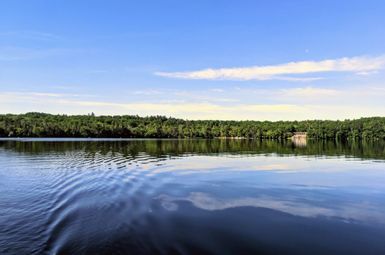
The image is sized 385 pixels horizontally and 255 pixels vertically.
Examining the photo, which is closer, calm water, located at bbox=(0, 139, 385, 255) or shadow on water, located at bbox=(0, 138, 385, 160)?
calm water, located at bbox=(0, 139, 385, 255)

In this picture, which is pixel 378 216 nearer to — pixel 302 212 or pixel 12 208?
pixel 302 212

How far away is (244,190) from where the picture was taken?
22.8 m

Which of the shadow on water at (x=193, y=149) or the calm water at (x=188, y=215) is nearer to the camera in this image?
the calm water at (x=188, y=215)

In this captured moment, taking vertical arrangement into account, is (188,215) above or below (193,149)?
below

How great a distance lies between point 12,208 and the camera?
1614 cm

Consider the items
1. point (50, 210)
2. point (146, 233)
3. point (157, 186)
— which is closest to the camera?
point (146, 233)

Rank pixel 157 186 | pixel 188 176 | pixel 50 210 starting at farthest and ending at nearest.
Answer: pixel 188 176, pixel 157 186, pixel 50 210

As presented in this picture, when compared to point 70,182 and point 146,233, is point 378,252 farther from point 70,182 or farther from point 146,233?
point 70,182

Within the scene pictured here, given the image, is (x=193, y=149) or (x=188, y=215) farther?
(x=193, y=149)

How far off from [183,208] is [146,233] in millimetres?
4860

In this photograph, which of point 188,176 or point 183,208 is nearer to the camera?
point 183,208

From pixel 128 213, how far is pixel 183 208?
119 inches

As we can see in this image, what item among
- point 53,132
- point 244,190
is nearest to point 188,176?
point 244,190

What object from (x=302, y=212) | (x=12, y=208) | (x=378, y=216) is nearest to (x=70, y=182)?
(x=12, y=208)
